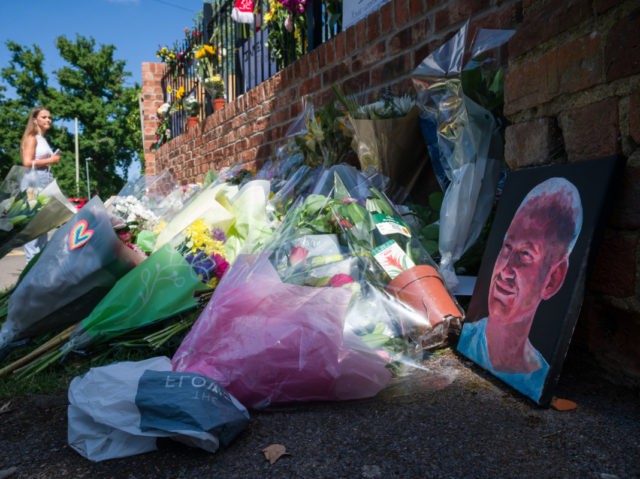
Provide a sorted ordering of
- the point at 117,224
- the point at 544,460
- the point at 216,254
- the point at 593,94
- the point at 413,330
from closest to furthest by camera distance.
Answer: the point at 544,460, the point at 593,94, the point at 413,330, the point at 216,254, the point at 117,224

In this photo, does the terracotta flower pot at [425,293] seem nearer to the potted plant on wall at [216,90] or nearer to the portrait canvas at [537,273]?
the portrait canvas at [537,273]

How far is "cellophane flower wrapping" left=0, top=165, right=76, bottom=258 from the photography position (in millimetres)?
2213

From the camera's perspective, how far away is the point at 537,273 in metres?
1.32

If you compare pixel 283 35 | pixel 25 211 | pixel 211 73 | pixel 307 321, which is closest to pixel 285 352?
pixel 307 321

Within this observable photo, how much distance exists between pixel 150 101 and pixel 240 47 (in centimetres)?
474

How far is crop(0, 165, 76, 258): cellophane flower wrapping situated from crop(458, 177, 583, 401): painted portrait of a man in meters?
1.92

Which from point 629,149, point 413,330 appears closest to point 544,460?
point 413,330

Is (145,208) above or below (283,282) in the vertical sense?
above

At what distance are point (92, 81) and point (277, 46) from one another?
3222cm

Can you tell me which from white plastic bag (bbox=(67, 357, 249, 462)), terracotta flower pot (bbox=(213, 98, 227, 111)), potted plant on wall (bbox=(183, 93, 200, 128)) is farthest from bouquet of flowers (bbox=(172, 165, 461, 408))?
potted plant on wall (bbox=(183, 93, 200, 128))

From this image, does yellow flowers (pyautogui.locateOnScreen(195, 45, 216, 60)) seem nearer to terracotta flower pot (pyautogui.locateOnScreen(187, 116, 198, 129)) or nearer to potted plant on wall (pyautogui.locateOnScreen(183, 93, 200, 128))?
potted plant on wall (pyautogui.locateOnScreen(183, 93, 200, 128))

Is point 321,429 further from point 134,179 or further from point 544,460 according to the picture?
point 134,179

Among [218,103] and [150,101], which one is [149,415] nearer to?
[218,103]

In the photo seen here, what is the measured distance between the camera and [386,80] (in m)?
2.95
